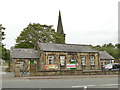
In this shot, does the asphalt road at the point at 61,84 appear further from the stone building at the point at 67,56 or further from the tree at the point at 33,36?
the tree at the point at 33,36

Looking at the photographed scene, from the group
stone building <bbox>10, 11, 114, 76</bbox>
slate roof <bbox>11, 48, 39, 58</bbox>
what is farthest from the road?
slate roof <bbox>11, 48, 39, 58</bbox>

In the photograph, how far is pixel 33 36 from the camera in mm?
48812

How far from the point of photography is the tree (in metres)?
47.9

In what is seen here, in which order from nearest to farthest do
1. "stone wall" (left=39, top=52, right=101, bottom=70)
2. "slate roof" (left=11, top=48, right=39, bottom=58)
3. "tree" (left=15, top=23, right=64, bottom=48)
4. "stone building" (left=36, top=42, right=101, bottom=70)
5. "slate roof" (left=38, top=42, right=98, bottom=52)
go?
1. "slate roof" (left=11, top=48, right=39, bottom=58)
2. "stone wall" (left=39, top=52, right=101, bottom=70)
3. "stone building" (left=36, top=42, right=101, bottom=70)
4. "slate roof" (left=38, top=42, right=98, bottom=52)
5. "tree" (left=15, top=23, right=64, bottom=48)

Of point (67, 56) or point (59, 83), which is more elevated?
point (67, 56)

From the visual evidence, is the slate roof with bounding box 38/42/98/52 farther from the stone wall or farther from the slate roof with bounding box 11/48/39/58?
the slate roof with bounding box 11/48/39/58

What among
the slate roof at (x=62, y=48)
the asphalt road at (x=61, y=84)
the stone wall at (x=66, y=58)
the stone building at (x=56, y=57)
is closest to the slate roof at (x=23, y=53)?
the stone building at (x=56, y=57)

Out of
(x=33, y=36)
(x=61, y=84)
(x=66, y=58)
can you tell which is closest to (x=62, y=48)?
(x=66, y=58)

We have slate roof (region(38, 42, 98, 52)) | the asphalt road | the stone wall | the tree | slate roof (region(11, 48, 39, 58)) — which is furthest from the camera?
the tree

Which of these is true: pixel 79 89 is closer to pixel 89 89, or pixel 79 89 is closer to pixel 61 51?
pixel 89 89

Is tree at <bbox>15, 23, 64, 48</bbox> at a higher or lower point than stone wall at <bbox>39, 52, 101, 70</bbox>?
higher

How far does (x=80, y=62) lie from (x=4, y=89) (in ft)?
90.3

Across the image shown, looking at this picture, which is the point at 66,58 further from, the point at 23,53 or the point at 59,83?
the point at 59,83

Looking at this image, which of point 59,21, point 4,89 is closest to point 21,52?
point 4,89
